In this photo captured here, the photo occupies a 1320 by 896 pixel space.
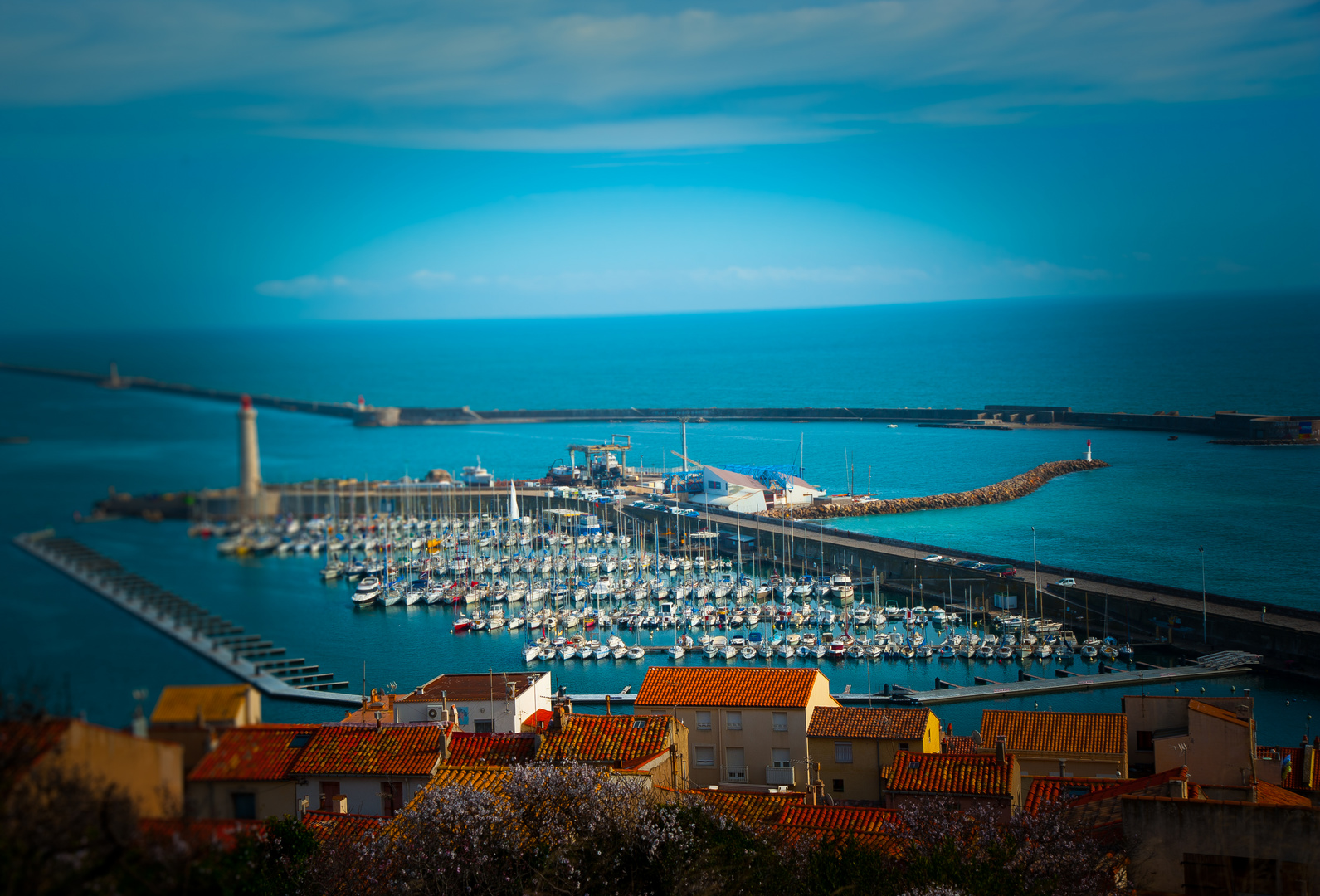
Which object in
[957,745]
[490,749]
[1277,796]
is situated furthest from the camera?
[957,745]

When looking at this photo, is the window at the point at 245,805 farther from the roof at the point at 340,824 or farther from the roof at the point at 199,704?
the roof at the point at 340,824

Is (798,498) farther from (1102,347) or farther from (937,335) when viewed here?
(937,335)

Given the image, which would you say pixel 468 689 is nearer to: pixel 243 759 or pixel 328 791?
pixel 328 791

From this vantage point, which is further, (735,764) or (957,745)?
(957,745)

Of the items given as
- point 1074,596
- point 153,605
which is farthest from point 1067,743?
point 1074,596

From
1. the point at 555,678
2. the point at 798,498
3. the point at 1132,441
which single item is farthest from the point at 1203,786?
the point at 1132,441
